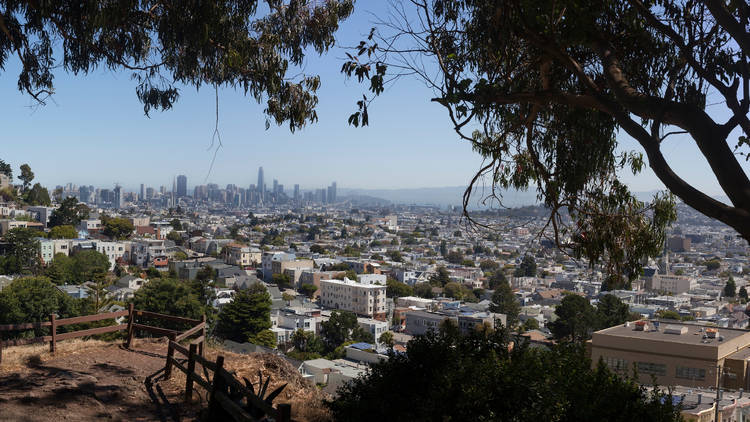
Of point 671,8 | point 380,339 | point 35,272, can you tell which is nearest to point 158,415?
point 671,8

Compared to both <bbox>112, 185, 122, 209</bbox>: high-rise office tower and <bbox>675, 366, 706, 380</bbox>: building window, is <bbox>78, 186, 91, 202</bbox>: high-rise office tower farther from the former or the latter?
<bbox>675, 366, 706, 380</bbox>: building window

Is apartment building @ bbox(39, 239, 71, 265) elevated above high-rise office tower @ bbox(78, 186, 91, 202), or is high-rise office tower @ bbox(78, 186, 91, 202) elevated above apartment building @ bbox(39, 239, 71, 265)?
high-rise office tower @ bbox(78, 186, 91, 202)

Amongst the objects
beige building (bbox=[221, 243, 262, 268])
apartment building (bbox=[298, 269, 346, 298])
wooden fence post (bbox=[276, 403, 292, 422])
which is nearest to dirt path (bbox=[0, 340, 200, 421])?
wooden fence post (bbox=[276, 403, 292, 422])

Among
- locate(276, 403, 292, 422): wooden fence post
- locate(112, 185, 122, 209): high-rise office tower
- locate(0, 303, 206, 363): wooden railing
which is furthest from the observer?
locate(112, 185, 122, 209): high-rise office tower

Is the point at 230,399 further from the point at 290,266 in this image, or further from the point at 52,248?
the point at 290,266

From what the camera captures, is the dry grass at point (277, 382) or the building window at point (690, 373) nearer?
the dry grass at point (277, 382)

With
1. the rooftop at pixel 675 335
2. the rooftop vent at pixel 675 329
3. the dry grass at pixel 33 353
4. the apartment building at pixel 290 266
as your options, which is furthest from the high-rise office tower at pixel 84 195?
the dry grass at pixel 33 353

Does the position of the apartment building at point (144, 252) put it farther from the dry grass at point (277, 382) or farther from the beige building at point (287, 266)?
the dry grass at point (277, 382)
